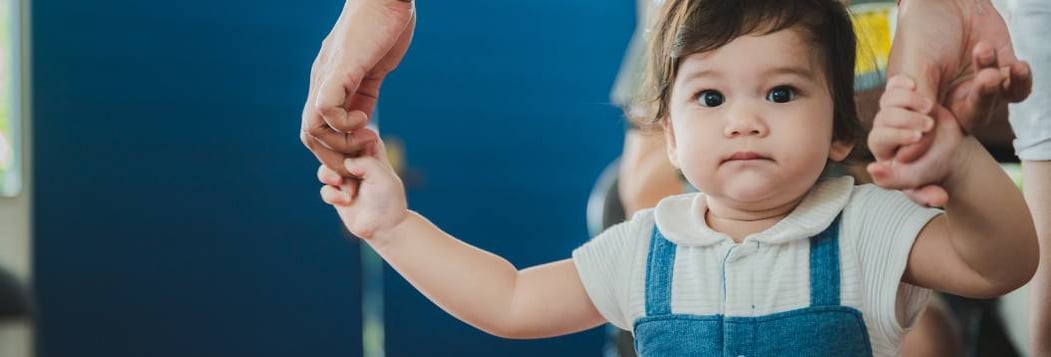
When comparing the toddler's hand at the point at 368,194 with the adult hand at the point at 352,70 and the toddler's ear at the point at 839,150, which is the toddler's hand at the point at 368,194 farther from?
the toddler's ear at the point at 839,150

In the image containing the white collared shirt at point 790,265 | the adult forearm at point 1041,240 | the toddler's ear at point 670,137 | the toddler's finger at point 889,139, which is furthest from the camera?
the adult forearm at point 1041,240

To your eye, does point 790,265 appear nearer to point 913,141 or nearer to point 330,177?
point 913,141

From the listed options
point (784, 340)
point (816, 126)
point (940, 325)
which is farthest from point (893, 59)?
point (940, 325)

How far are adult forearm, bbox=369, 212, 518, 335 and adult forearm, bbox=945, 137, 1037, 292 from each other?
0.39 meters

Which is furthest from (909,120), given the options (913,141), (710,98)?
(710,98)

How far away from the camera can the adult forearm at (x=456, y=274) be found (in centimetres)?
104

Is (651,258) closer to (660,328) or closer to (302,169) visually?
(660,328)

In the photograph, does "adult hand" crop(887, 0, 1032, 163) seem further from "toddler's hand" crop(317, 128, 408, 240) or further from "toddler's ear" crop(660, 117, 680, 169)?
A: "toddler's hand" crop(317, 128, 408, 240)

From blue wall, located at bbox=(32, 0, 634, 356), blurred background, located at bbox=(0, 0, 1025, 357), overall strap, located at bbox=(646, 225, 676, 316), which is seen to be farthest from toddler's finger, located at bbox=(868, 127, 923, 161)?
blurred background, located at bbox=(0, 0, 1025, 357)

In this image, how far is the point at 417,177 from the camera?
3.36 meters

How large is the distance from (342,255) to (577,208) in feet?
2.62

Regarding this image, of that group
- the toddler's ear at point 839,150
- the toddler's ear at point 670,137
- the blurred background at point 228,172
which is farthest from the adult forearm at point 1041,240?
the blurred background at point 228,172

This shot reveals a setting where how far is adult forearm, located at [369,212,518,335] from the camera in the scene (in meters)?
1.04

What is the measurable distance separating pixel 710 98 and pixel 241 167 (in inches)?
90.4
